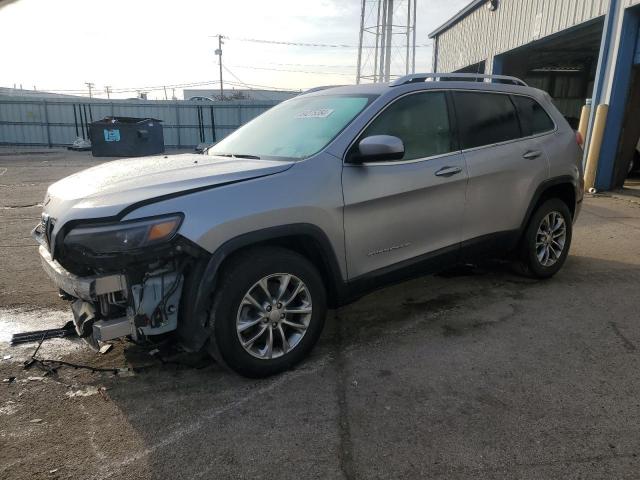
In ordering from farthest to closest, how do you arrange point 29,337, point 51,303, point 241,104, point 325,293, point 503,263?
point 241,104 < point 503,263 < point 51,303 < point 29,337 < point 325,293

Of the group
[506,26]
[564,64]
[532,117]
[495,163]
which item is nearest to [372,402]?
[495,163]

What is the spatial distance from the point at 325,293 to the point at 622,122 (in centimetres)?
961

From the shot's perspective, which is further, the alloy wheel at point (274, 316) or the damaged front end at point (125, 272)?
the alloy wheel at point (274, 316)

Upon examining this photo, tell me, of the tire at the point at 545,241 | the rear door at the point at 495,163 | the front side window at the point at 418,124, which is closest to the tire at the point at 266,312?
the front side window at the point at 418,124

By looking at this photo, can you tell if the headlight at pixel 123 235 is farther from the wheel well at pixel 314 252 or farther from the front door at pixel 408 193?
the front door at pixel 408 193

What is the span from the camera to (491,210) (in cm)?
418

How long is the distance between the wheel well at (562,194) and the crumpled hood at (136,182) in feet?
9.32

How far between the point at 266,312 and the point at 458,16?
1917 cm

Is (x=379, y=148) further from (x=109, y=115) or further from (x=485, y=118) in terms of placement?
(x=109, y=115)

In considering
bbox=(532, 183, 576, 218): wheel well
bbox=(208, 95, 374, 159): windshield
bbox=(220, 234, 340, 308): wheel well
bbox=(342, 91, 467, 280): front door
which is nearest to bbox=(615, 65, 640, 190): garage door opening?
bbox=(532, 183, 576, 218): wheel well

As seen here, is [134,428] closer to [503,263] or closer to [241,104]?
[503,263]

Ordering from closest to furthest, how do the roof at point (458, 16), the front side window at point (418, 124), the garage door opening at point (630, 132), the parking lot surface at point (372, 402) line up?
the parking lot surface at point (372, 402) < the front side window at point (418, 124) < the garage door opening at point (630, 132) < the roof at point (458, 16)

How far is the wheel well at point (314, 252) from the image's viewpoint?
10.0 feet

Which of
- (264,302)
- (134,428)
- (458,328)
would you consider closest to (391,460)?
(264,302)
